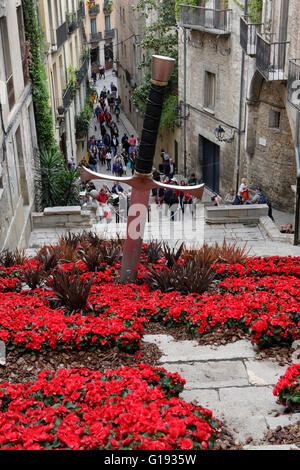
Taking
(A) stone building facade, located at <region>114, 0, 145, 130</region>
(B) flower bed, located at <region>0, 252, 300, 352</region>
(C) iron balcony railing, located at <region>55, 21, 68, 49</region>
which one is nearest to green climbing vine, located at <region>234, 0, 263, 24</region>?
(C) iron balcony railing, located at <region>55, 21, 68, 49</region>

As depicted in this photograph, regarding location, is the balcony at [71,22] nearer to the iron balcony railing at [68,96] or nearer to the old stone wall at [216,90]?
the iron balcony railing at [68,96]

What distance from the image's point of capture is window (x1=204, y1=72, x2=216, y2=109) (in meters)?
20.7

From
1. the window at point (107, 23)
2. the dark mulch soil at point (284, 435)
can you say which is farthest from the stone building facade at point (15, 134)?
the window at point (107, 23)

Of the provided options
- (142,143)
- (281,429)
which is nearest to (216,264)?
(142,143)

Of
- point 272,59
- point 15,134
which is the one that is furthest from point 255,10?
point 15,134

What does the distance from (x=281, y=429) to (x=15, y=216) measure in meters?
8.83

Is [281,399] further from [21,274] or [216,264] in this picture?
[21,274]

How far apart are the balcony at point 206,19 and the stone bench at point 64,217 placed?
347 inches

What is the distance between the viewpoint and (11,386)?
4469 mm

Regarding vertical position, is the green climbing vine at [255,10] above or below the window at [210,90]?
above

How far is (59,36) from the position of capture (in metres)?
21.1

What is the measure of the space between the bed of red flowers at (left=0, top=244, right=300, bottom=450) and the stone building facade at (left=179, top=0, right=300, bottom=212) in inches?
356

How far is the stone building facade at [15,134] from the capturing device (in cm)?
1107

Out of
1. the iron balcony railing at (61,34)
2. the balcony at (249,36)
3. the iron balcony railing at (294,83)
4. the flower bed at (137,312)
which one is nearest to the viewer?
the flower bed at (137,312)
